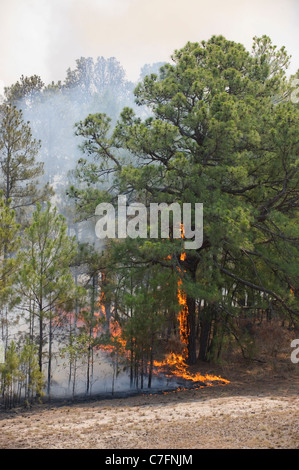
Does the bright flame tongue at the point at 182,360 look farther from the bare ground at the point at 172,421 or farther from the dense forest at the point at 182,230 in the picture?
the bare ground at the point at 172,421

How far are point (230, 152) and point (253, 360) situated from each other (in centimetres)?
618

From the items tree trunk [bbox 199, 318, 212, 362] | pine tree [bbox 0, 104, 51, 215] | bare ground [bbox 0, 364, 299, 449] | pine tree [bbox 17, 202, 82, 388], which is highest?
pine tree [bbox 0, 104, 51, 215]

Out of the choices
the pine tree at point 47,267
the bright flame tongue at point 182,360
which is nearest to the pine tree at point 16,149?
the pine tree at point 47,267

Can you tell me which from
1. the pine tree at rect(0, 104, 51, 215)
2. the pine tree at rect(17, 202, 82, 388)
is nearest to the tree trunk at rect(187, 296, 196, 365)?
the pine tree at rect(17, 202, 82, 388)

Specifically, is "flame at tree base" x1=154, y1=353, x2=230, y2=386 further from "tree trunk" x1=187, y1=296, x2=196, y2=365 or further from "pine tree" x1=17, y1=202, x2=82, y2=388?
"pine tree" x1=17, y1=202, x2=82, y2=388

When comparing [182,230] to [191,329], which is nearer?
[182,230]

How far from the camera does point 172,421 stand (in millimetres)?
8078

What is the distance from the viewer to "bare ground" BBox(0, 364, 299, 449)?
6.81m

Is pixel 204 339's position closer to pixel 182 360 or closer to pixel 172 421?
pixel 182 360

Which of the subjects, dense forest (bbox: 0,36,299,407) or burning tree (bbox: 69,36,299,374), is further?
burning tree (bbox: 69,36,299,374)

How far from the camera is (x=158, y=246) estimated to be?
1077 cm

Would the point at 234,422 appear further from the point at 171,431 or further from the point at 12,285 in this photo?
the point at 12,285

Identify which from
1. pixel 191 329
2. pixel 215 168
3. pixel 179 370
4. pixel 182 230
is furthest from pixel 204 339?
pixel 215 168
